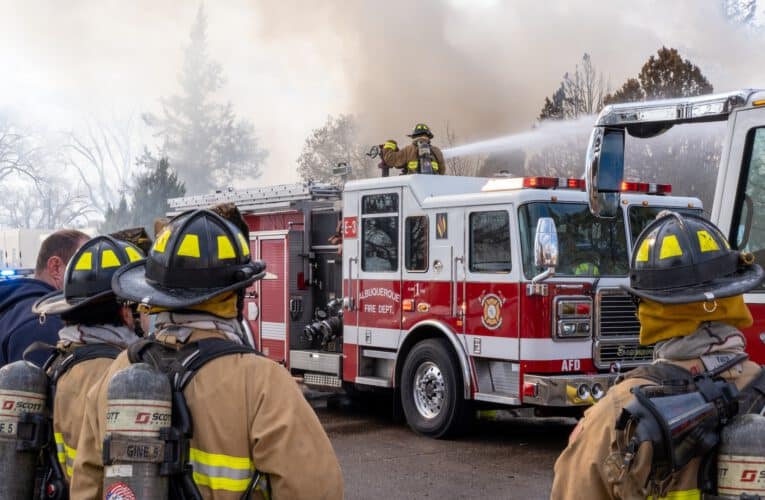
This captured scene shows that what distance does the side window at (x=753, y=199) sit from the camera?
15.0 ft

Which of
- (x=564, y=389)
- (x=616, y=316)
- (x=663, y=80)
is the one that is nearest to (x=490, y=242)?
(x=616, y=316)

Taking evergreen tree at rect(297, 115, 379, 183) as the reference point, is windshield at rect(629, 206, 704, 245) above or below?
below

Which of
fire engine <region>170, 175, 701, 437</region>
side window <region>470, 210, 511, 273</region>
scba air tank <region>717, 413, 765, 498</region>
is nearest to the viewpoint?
scba air tank <region>717, 413, 765, 498</region>

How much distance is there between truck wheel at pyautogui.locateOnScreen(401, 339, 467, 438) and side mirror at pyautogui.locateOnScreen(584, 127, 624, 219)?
402cm

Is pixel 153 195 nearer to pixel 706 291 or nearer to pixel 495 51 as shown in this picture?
pixel 495 51

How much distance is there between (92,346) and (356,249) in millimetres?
6694

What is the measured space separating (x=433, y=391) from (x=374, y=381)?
92 cm

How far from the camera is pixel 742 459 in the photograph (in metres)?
2.05

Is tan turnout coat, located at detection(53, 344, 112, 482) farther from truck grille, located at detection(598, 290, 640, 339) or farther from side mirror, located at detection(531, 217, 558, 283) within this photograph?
truck grille, located at detection(598, 290, 640, 339)

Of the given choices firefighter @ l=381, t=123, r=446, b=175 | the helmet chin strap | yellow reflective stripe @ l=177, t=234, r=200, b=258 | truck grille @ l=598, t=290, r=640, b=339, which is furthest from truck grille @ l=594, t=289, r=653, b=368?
yellow reflective stripe @ l=177, t=234, r=200, b=258

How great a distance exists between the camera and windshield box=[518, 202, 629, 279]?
26.8 feet

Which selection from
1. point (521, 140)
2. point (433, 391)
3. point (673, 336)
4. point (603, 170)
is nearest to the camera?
point (673, 336)

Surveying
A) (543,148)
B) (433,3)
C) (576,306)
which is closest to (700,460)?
(576,306)

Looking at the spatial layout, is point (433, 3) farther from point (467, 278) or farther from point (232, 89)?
point (467, 278)
